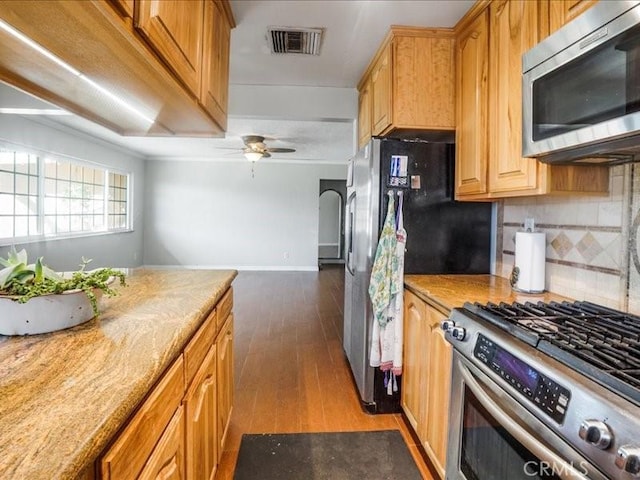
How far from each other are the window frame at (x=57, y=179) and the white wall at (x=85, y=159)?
0.15 ft

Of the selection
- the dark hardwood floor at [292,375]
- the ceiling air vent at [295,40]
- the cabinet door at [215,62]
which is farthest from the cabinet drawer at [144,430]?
the ceiling air vent at [295,40]

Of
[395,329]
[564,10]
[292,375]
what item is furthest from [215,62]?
[292,375]

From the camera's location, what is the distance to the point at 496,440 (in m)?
1.10

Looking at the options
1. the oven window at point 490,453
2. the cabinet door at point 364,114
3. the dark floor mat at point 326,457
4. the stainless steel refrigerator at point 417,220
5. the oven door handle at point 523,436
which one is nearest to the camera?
the oven door handle at point 523,436

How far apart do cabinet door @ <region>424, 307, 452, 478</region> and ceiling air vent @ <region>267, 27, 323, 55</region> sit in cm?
187

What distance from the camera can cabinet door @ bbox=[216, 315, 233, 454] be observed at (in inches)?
66.4

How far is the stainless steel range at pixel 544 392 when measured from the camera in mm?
712

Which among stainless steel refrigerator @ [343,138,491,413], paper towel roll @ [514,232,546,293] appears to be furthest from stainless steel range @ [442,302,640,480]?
stainless steel refrigerator @ [343,138,491,413]

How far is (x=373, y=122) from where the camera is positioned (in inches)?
110

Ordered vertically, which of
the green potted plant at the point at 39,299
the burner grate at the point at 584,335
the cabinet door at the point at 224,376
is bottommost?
the cabinet door at the point at 224,376

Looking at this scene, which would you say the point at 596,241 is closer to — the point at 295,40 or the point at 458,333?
the point at 458,333

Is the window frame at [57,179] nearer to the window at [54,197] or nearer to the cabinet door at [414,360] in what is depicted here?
the window at [54,197]

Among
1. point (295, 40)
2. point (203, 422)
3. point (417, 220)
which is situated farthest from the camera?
point (295, 40)

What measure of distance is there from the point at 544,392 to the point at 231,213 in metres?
7.68
